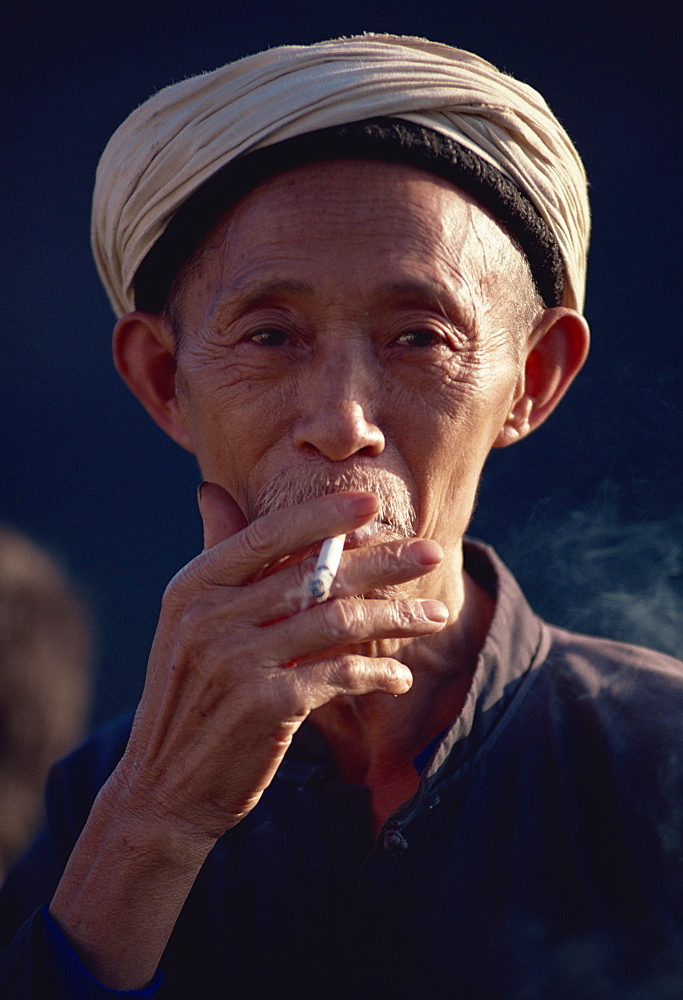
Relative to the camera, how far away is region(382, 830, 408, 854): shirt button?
216 centimetres

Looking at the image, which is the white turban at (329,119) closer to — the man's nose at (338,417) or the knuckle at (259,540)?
the man's nose at (338,417)

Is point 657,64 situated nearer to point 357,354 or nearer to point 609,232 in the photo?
point 609,232

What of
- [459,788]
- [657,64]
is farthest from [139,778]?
[657,64]

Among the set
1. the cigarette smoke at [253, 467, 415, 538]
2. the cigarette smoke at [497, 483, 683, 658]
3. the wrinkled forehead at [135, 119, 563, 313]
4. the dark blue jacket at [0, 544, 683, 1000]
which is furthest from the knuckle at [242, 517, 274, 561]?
the cigarette smoke at [497, 483, 683, 658]

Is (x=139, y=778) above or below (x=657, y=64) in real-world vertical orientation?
below

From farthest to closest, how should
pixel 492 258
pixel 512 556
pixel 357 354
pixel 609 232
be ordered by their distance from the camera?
pixel 609 232
pixel 512 556
pixel 492 258
pixel 357 354

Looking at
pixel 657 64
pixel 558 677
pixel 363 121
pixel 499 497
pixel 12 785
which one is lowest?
pixel 12 785

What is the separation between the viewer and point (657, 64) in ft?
13.3

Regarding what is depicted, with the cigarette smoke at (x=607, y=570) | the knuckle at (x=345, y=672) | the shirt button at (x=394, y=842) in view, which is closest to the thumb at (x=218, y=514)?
the knuckle at (x=345, y=672)

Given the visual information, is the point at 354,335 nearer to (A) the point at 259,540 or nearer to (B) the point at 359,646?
(A) the point at 259,540

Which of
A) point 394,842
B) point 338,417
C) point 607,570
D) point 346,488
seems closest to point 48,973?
point 394,842

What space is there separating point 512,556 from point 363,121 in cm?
220

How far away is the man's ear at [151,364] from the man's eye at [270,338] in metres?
0.40

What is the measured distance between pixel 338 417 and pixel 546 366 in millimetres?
905
